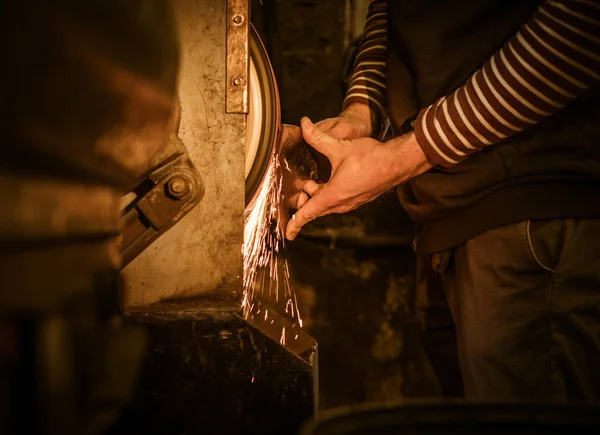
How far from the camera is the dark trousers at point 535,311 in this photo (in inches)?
58.6

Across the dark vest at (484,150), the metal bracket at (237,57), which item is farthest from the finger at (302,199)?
the metal bracket at (237,57)

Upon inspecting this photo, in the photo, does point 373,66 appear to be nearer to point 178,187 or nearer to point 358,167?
point 358,167

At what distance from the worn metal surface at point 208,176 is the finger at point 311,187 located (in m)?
0.51

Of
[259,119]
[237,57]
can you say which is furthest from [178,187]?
[259,119]

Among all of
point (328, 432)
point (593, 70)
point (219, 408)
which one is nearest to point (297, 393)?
point (219, 408)

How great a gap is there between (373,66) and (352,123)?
0.29m

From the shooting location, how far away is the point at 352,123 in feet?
6.20

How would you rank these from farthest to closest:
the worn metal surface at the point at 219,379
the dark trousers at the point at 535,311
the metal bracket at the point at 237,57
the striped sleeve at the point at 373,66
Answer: the striped sleeve at the point at 373,66
the dark trousers at the point at 535,311
the metal bracket at the point at 237,57
the worn metal surface at the point at 219,379

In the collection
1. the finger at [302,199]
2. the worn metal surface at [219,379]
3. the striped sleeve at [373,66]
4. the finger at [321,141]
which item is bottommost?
the worn metal surface at [219,379]

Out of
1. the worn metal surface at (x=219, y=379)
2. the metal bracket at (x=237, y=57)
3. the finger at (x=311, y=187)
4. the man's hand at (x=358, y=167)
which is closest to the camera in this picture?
the worn metal surface at (x=219, y=379)

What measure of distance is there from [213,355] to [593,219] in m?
1.07

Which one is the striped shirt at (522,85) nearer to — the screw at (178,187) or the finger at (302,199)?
the finger at (302,199)

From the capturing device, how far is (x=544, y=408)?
25.7 inches

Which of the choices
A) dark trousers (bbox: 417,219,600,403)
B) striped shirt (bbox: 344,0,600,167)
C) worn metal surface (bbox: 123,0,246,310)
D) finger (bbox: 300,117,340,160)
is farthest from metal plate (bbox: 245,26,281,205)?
dark trousers (bbox: 417,219,600,403)
